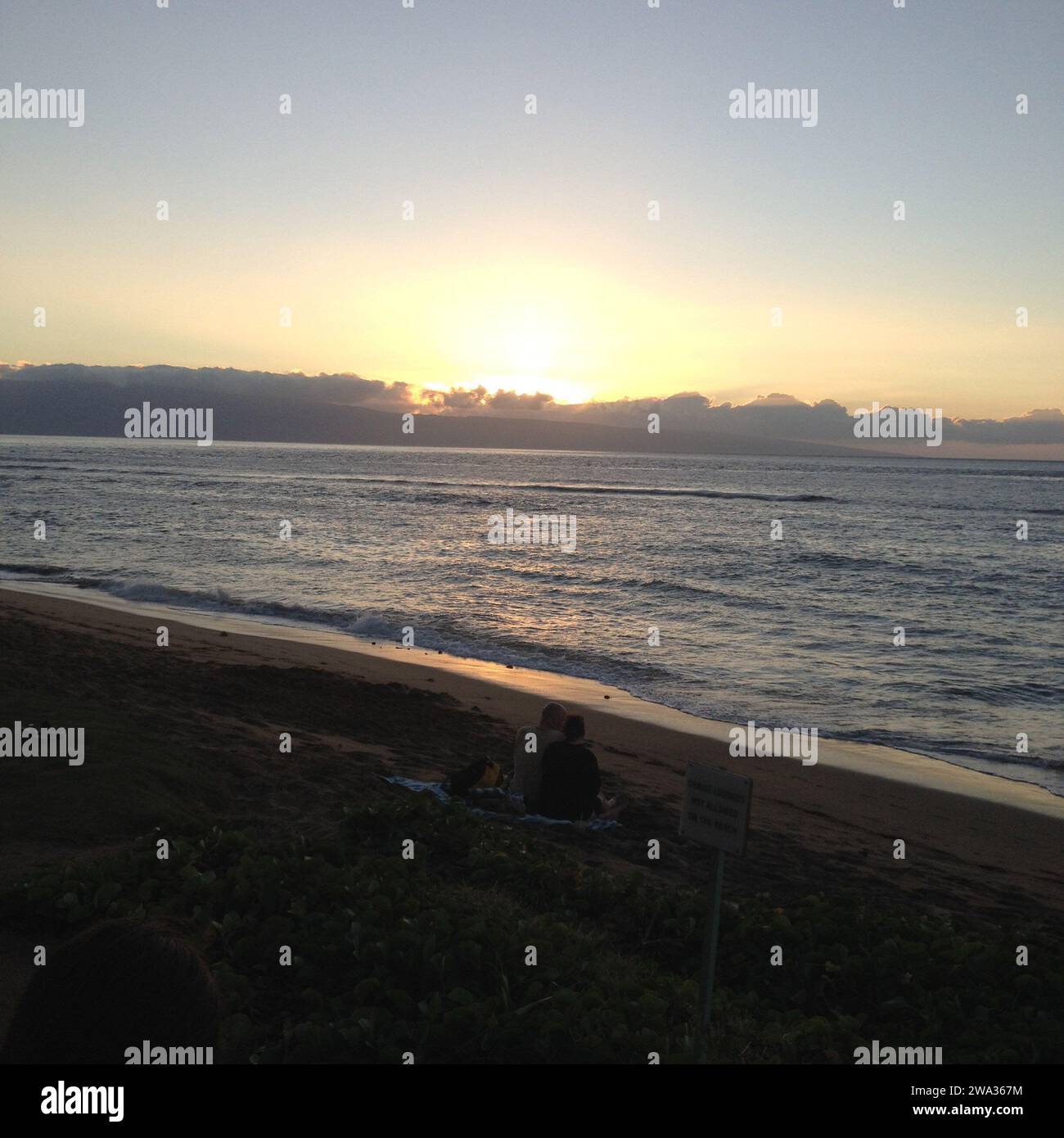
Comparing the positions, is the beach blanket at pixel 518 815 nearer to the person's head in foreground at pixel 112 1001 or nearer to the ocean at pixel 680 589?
the person's head in foreground at pixel 112 1001

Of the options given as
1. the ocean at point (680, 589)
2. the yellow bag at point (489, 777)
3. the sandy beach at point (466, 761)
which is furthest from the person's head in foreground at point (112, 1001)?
the ocean at point (680, 589)

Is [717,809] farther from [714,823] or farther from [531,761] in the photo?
[531,761]

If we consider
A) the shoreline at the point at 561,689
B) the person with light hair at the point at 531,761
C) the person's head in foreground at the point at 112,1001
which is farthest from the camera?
the shoreline at the point at 561,689

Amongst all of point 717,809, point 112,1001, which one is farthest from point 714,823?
point 112,1001

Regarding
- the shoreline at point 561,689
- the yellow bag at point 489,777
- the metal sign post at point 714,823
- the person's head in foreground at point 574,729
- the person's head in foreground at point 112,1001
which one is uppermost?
the person's head in foreground at point 112,1001

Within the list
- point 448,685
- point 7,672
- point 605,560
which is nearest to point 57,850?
point 7,672

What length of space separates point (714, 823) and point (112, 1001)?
3190mm

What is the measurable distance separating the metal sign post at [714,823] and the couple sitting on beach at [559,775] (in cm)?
420

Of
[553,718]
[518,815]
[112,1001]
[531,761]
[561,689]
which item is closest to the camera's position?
[112,1001]

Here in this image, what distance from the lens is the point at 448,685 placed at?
671 inches

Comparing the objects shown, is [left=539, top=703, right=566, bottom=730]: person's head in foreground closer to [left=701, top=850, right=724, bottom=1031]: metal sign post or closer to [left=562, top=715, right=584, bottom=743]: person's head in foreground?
[left=562, top=715, right=584, bottom=743]: person's head in foreground

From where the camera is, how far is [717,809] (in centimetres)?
469

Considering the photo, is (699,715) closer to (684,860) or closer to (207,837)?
(684,860)

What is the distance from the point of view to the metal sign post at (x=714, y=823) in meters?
4.52
